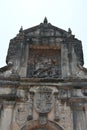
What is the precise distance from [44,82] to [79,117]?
2.17 meters

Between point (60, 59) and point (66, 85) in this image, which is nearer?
point (66, 85)

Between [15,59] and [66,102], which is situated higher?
[15,59]

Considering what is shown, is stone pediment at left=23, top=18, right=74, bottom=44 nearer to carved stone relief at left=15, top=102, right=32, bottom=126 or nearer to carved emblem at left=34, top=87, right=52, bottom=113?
carved emblem at left=34, top=87, right=52, bottom=113

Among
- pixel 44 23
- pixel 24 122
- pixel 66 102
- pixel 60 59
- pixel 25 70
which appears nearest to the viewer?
pixel 24 122

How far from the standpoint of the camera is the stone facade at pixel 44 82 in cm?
1015

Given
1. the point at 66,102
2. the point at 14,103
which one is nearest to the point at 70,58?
the point at 66,102

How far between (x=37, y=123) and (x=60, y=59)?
411 centimetres

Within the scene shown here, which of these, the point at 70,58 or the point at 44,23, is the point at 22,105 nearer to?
the point at 70,58

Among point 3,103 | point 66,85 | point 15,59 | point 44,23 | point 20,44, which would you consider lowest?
point 3,103

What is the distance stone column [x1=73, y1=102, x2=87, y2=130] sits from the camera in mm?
9866

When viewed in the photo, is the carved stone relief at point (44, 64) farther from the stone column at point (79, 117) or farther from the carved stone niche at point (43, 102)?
the stone column at point (79, 117)

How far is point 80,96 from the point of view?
10930mm

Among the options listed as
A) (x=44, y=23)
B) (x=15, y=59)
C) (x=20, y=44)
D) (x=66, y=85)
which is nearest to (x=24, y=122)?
(x=66, y=85)

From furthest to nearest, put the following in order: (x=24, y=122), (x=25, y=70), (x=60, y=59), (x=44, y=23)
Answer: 1. (x=44, y=23)
2. (x=60, y=59)
3. (x=25, y=70)
4. (x=24, y=122)
